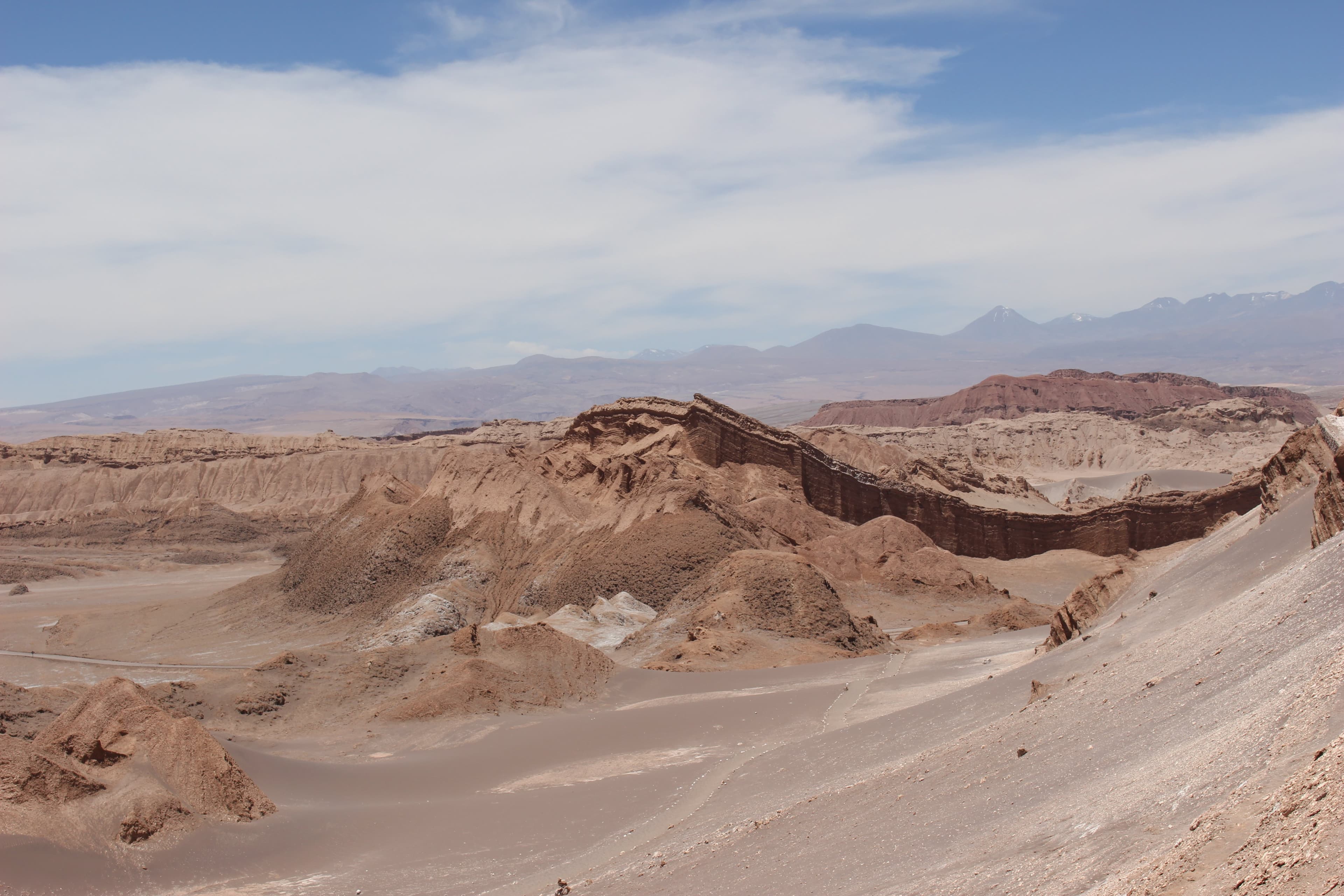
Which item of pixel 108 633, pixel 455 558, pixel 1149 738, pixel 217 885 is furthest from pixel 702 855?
pixel 108 633

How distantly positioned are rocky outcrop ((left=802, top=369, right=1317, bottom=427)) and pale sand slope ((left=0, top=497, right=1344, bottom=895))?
89098mm

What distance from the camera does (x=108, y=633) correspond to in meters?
27.2

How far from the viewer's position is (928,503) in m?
34.2

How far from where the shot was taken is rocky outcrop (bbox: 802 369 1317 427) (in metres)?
106

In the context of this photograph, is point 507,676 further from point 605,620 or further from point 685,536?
point 685,536

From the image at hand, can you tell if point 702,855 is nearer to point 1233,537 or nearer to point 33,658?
point 1233,537

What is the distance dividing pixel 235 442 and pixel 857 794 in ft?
239

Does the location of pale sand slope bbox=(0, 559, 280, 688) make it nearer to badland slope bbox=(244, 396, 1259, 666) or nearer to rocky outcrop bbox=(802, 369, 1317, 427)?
badland slope bbox=(244, 396, 1259, 666)

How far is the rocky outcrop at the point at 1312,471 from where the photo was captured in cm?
946

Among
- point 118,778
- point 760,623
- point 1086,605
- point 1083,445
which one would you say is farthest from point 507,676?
point 1083,445

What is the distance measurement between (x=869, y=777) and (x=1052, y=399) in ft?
356

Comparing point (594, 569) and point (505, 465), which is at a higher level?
point (505, 465)

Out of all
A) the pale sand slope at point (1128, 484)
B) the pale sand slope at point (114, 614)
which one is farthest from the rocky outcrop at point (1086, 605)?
the pale sand slope at point (1128, 484)

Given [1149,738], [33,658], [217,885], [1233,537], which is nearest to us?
[1149,738]
